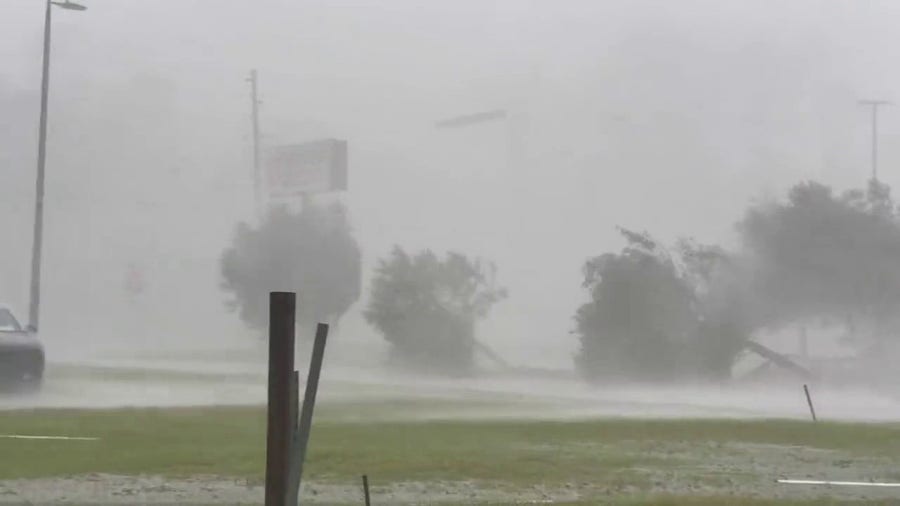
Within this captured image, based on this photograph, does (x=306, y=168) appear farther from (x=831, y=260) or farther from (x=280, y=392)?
(x=280, y=392)

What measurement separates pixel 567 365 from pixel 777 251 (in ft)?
23.2

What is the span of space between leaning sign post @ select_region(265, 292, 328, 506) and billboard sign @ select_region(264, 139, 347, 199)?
34732 mm

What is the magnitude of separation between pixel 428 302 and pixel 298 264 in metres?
4.07

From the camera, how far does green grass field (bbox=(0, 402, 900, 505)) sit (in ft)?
39.0

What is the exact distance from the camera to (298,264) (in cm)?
4034

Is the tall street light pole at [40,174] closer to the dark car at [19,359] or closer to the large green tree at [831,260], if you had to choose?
the dark car at [19,359]

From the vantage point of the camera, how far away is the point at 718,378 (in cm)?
3741

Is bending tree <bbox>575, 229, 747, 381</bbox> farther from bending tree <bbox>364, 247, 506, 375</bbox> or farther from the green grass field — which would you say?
the green grass field

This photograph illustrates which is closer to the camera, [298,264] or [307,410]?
[307,410]

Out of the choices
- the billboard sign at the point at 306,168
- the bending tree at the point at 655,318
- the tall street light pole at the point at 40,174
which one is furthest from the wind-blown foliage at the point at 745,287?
the tall street light pole at the point at 40,174

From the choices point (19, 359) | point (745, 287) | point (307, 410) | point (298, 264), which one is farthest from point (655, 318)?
point (307, 410)

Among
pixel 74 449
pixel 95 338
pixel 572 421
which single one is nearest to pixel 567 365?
pixel 95 338

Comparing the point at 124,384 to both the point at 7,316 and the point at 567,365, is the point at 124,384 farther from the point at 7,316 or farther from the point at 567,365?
the point at 567,365

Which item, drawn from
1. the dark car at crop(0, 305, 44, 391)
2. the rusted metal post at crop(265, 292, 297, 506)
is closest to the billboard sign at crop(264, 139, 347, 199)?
the dark car at crop(0, 305, 44, 391)
